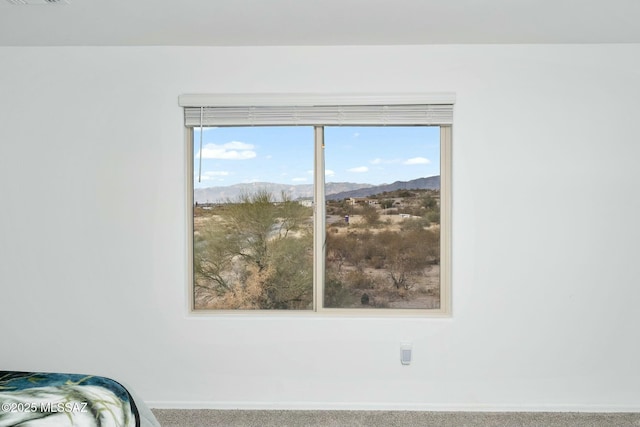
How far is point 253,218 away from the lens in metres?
3.26

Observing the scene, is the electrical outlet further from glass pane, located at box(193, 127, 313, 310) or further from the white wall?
glass pane, located at box(193, 127, 313, 310)

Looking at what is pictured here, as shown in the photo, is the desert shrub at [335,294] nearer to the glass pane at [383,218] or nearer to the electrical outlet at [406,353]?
the glass pane at [383,218]

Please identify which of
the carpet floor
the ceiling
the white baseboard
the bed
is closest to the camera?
the bed

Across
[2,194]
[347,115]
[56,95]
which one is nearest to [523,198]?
[347,115]

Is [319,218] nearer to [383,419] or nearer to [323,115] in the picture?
[323,115]

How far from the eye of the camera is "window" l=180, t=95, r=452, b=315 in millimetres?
3223

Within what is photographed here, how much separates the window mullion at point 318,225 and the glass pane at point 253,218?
39mm

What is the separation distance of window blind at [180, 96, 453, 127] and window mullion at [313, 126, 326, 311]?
0.18 m

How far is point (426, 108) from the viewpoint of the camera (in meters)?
3.04

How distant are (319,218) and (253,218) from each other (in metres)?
0.45

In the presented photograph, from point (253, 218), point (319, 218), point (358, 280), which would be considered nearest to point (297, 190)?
point (319, 218)

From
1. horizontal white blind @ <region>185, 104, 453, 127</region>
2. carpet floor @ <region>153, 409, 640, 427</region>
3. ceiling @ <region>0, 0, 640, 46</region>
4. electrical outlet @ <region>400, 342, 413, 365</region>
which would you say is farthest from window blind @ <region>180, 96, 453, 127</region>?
carpet floor @ <region>153, 409, 640, 427</region>

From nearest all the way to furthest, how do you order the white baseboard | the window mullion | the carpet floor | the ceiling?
the ceiling, the carpet floor, the white baseboard, the window mullion

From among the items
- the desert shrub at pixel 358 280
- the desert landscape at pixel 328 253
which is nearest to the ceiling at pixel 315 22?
the desert landscape at pixel 328 253
